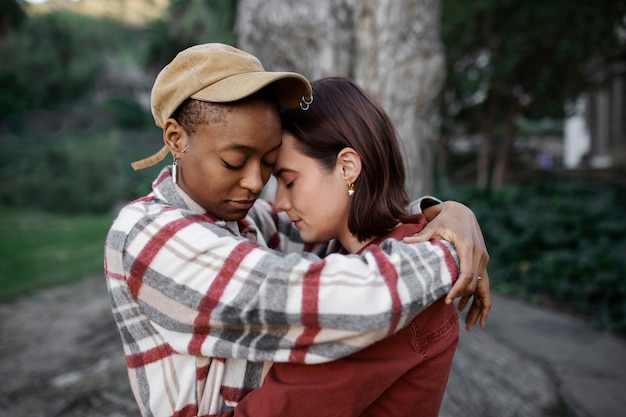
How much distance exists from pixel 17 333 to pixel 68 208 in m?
10.3

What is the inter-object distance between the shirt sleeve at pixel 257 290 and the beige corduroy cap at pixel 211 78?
36cm

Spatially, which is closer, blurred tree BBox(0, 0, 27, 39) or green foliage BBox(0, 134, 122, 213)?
blurred tree BBox(0, 0, 27, 39)

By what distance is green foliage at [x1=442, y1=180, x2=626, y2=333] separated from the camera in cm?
522

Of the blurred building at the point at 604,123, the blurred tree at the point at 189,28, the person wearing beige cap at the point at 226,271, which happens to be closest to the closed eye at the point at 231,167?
the person wearing beige cap at the point at 226,271

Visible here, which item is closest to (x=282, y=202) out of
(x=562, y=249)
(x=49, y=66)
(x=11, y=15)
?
(x=11, y=15)

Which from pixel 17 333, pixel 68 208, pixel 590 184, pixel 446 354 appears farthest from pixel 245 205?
pixel 68 208

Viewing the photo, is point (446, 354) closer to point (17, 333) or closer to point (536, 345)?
point (536, 345)

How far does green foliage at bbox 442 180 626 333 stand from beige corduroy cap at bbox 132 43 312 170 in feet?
15.1

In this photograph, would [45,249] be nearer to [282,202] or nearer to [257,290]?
[282,202]

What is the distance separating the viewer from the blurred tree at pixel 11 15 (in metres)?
4.61

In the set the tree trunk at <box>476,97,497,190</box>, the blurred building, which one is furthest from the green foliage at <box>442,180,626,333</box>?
the blurred building

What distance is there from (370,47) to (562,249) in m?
4.33

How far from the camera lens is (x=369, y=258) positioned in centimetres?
135

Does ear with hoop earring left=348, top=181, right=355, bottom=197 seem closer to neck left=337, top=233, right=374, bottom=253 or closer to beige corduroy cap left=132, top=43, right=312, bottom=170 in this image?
neck left=337, top=233, right=374, bottom=253
